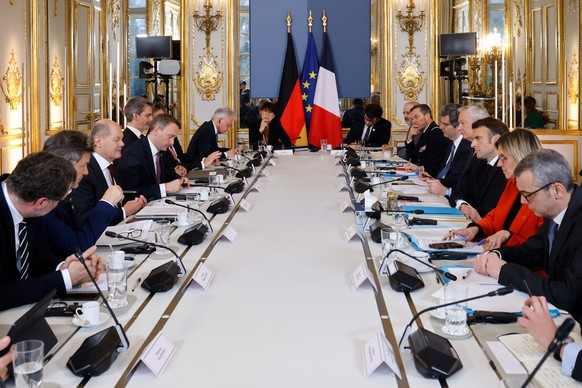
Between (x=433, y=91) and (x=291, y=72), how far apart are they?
187 cm

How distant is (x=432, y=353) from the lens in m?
1.90

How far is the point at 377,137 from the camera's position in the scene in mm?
9008

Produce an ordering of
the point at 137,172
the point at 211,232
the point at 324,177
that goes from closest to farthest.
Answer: the point at 211,232 → the point at 137,172 → the point at 324,177

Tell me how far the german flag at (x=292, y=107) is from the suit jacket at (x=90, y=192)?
217 inches

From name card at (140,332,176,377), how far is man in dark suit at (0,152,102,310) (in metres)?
0.61

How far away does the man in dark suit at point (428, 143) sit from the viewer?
6680 millimetres

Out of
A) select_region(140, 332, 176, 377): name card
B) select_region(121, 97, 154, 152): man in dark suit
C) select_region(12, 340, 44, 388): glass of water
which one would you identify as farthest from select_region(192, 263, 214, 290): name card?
select_region(121, 97, 154, 152): man in dark suit

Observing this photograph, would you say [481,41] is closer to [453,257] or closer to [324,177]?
[324,177]

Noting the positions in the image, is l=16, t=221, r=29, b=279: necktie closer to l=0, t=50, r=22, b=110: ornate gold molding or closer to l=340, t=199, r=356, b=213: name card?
l=340, t=199, r=356, b=213: name card

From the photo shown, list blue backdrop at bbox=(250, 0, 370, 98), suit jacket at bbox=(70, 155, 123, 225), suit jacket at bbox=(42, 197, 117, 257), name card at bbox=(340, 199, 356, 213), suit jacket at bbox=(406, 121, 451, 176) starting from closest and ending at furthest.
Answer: suit jacket at bbox=(42, 197, 117, 257) → suit jacket at bbox=(70, 155, 123, 225) → name card at bbox=(340, 199, 356, 213) → suit jacket at bbox=(406, 121, 451, 176) → blue backdrop at bbox=(250, 0, 370, 98)

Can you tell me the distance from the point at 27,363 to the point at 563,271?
1807 millimetres

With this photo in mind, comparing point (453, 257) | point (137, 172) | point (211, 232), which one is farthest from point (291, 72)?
point (453, 257)

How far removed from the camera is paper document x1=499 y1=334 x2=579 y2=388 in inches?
71.0

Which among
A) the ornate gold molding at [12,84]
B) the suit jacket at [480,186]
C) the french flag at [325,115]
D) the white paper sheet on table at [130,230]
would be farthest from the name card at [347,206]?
the french flag at [325,115]
